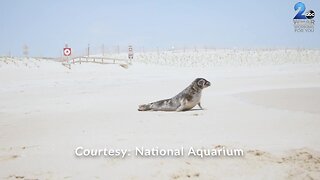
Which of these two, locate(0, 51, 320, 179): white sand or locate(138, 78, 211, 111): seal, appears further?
locate(138, 78, 211, 111): seal

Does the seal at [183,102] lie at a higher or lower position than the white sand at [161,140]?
higher

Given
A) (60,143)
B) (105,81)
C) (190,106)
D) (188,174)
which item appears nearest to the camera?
(188,174)

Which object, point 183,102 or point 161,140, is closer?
point 161,140

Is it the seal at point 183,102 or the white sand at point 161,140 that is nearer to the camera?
the white sand at point 161,140

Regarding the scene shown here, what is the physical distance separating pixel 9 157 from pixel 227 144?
294 centimetres

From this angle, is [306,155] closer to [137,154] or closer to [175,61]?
[137,154]

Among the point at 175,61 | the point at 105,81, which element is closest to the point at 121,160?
the point at 105,81

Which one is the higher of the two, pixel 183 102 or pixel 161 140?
pixel 183 102

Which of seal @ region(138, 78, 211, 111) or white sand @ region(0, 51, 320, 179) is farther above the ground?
seal @ region(138, 78, 211, 111)

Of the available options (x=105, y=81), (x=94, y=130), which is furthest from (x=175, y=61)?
(x=94, y=130)

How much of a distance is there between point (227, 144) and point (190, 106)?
4.11 meters

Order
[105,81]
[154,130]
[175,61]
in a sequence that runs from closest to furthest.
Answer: [154,130] < [105,81] < [175,61]

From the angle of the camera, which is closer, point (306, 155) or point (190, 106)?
point (306, 155)

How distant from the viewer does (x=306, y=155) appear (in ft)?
13.4
